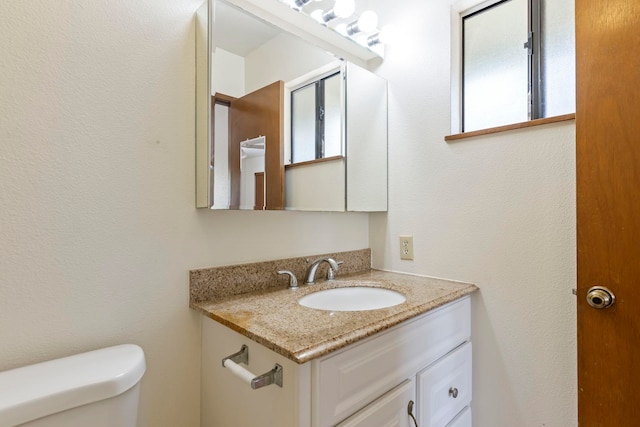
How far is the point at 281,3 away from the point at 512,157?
3.49 feet

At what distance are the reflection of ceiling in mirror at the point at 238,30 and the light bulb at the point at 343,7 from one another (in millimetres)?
341

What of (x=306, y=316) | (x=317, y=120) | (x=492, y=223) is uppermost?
(x=317, y=120)

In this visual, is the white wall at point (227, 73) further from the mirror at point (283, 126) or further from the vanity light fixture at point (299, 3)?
the vanity light fixture at point (299, 3)

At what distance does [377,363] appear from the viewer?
2.81 ft

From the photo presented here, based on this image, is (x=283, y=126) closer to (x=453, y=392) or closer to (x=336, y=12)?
(x=336, y=12)

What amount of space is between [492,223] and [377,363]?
2.37 feet

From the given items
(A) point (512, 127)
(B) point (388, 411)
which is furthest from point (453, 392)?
(A) point (512, 127)

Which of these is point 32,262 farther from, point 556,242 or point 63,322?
point 556,242

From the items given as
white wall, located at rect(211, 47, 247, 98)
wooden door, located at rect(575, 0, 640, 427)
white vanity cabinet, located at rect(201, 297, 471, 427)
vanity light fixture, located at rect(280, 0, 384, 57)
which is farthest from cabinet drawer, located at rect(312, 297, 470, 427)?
vanity light fixture, located at rect(280, 0, 384, 57)

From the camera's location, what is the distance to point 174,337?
100 centimetres

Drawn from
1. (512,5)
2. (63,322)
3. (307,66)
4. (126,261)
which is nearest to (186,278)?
(126,261)

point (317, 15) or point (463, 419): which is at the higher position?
point (317, 15)

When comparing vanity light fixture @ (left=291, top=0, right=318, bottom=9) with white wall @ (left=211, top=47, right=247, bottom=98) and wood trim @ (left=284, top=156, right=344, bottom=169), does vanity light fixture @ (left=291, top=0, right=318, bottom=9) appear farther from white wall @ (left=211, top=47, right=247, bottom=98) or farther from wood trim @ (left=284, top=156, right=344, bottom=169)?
wood trim @ (left=284, top=156, right=344, bottom=169)

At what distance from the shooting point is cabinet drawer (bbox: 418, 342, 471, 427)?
1.01 m
